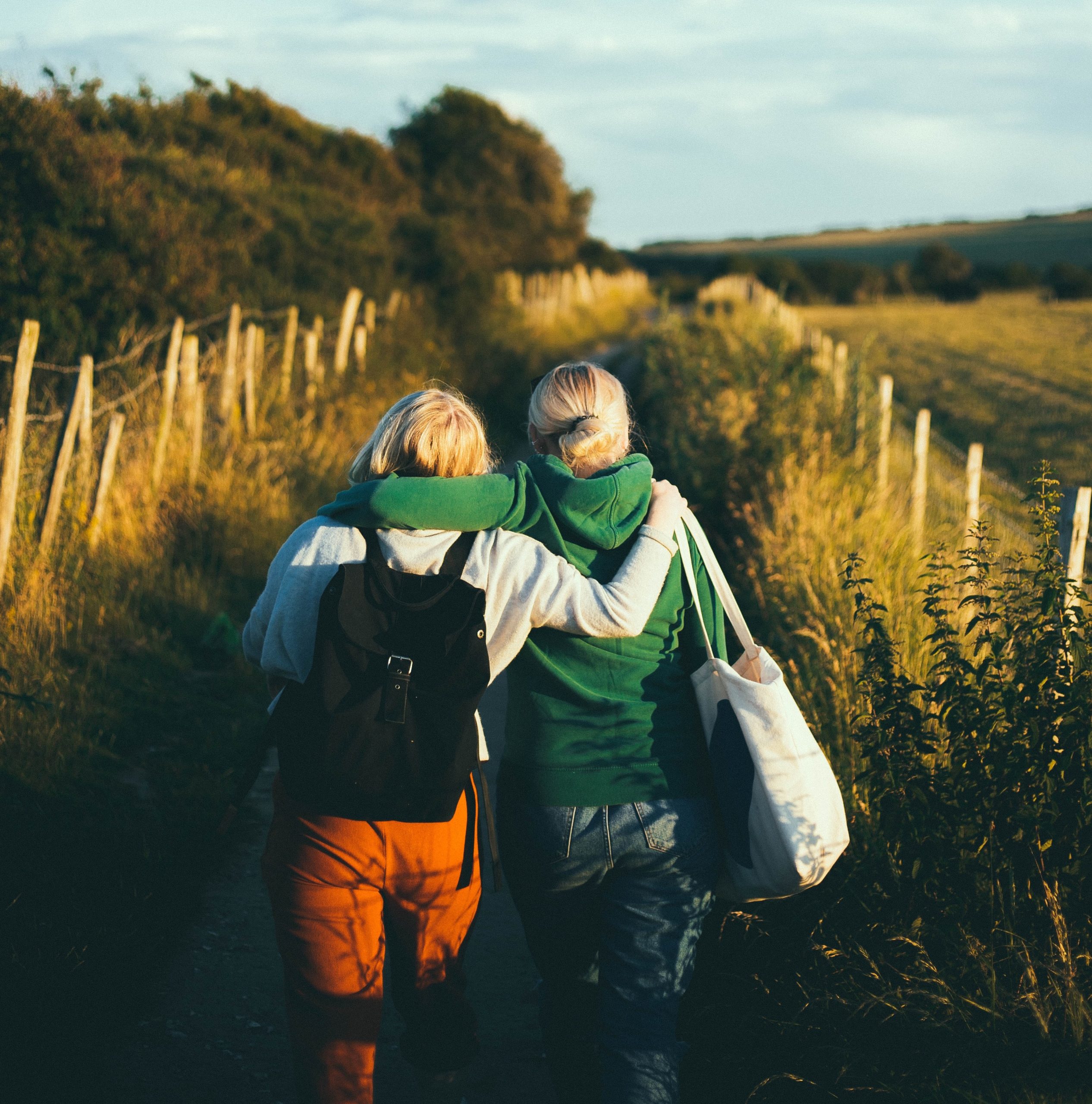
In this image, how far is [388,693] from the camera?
210 centimetres

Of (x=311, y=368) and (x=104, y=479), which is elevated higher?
(x=311, y=368)

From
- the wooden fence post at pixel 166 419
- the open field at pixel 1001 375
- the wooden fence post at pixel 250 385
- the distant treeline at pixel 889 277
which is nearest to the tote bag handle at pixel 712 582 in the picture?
the open field at pixel 1001 375

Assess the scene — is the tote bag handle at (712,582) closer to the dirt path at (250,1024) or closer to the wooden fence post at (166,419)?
the dirt path at (250,1024)

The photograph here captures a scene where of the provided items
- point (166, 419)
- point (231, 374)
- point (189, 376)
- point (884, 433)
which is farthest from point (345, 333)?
point (884, 433)

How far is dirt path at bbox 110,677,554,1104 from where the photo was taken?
2980 millimetres

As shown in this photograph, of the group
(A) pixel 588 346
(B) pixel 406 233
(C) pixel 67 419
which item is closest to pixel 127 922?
(C) pixel 67 419

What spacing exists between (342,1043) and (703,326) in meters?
19.5

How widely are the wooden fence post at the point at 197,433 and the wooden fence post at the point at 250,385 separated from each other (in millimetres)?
1222

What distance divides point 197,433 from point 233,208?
7401 mm

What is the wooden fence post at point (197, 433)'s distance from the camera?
320 inches

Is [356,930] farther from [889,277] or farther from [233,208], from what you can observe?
[889,277]

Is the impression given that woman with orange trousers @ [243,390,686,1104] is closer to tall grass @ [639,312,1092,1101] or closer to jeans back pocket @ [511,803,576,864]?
jeans back pocket @ [511,803,576,864]

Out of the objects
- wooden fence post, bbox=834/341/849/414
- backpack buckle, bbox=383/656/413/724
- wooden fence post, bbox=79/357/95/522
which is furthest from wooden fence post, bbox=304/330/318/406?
backpack buckle, bbox=383/656/413/724

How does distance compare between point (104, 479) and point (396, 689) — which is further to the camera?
point (104, 479)
